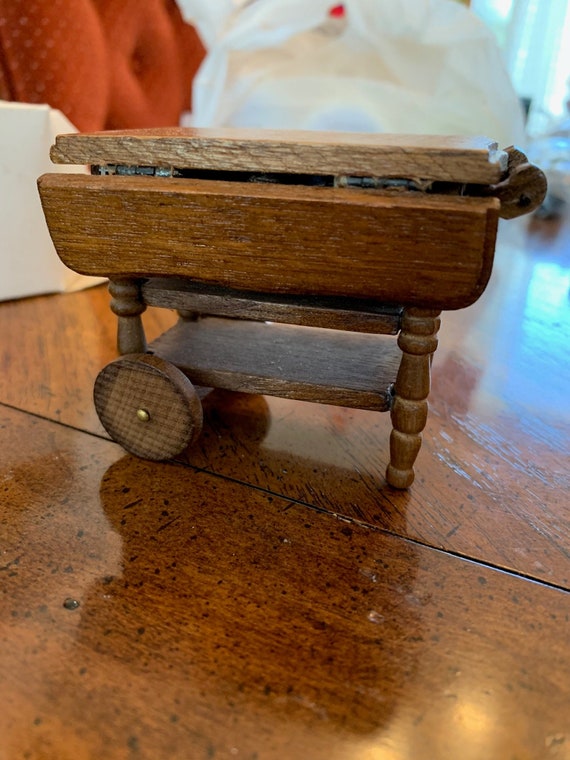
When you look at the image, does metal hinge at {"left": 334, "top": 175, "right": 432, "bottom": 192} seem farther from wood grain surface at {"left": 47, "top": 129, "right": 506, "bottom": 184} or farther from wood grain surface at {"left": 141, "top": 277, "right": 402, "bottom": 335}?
wood grain surface at {"left": 141, "top": 277, "right": 402, "bottom": 335}

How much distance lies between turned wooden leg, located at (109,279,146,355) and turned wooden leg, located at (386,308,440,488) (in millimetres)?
304

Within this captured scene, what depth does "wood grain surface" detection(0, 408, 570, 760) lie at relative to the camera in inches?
16.4

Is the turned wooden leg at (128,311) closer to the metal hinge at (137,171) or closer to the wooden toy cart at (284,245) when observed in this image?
the wooden toy cart at (284,245)

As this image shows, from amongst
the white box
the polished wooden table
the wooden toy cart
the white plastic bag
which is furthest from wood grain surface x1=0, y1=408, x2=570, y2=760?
the white plastic bag

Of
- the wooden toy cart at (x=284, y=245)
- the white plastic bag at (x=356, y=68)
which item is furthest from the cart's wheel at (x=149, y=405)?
the white plastic bag at (x=356, y=68)

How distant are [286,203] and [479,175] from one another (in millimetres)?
168

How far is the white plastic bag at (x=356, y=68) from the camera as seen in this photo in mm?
1516

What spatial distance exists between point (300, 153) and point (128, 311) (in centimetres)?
28

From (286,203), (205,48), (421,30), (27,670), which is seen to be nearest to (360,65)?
(421,30)

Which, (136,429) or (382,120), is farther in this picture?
(382,120)

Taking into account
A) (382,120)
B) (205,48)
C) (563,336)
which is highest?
(205,48)

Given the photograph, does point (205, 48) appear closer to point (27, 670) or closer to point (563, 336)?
point (563, 336)

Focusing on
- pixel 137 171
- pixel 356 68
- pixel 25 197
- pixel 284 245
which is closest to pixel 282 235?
pixel 284 245

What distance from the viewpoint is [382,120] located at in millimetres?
1546
